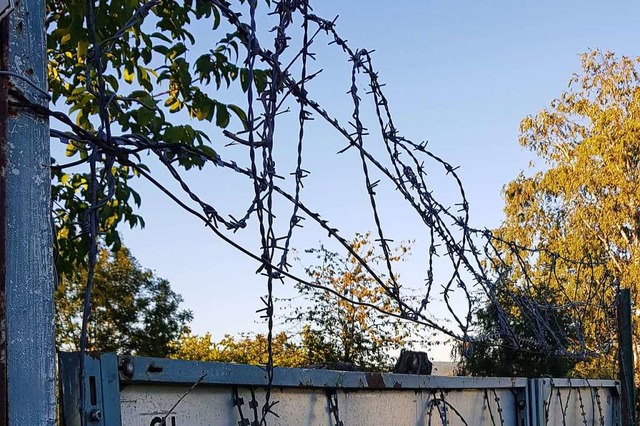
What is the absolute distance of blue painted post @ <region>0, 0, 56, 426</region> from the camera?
172 centimetres

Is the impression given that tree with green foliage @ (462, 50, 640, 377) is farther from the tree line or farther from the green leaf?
the green leaf

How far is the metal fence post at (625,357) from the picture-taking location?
740 centimetres

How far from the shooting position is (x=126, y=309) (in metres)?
19.6

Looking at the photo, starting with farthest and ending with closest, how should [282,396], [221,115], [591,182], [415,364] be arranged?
[591,182]
[221,115]
[415,364]
[282,396]

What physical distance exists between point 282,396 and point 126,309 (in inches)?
673

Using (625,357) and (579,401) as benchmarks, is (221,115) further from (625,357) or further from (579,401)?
(625,357)

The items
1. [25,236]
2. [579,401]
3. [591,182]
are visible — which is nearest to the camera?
[25,236]

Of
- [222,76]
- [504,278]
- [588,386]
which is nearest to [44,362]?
[504,278]

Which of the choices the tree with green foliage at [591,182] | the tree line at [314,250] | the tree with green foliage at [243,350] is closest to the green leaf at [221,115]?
the tree line at [314,250]

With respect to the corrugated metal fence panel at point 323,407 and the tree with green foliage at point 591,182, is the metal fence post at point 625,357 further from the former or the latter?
the tree with green foliage at point 591,182

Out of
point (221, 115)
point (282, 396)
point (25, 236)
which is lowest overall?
point (282, 396)

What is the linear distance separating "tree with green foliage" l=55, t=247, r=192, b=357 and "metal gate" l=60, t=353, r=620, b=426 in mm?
14405

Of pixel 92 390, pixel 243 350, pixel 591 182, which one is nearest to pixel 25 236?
pixel 92 390

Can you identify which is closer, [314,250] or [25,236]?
[25,236]
